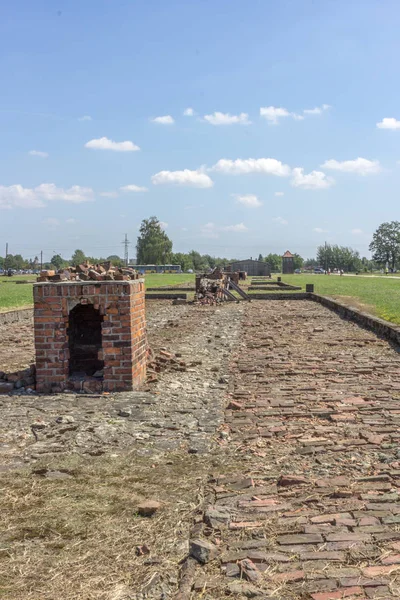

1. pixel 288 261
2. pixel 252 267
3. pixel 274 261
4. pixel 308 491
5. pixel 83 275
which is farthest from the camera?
pixel 274 261

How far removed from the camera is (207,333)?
12.7 metres

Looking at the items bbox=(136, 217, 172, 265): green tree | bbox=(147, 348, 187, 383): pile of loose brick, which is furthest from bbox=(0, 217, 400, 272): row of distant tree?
bbox=(147, 348, 187, 383): pile of loose brick

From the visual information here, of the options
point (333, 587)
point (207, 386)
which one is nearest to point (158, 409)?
point (207, 386)

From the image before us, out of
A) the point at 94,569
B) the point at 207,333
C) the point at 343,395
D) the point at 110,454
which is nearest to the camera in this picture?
the point at 94,569

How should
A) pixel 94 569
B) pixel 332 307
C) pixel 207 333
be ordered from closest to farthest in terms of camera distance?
pixel 94 569 → pixel 207 333 → pixel 332 307

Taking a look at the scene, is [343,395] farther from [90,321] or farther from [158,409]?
[90,321]

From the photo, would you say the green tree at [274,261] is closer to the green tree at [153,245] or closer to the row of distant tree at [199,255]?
the row of distant tree at [199,255]

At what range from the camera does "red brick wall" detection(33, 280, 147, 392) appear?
6.52 metres

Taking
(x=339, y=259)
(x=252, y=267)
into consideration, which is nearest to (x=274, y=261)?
(x=339, y=259)

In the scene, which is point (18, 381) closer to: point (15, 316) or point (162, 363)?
point (162, 363)

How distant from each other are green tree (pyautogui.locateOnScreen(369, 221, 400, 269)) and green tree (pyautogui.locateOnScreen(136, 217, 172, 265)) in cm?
5016

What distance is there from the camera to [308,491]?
3557 millimetres

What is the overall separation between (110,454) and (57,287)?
9.13 ft

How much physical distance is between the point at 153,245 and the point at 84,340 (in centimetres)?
10856
